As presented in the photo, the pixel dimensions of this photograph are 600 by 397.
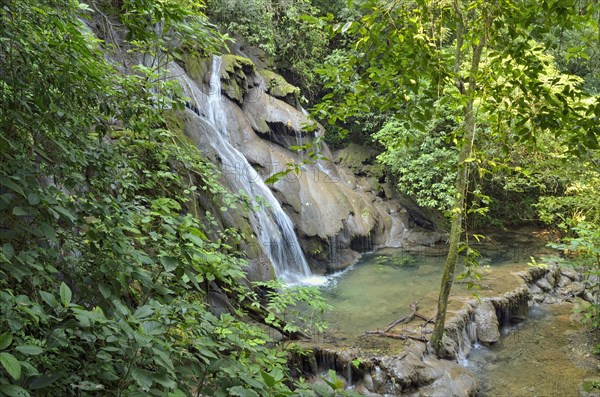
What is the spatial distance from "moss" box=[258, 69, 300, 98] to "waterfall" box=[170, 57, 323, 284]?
225 centimetres

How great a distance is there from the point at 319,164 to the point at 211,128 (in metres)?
4.80

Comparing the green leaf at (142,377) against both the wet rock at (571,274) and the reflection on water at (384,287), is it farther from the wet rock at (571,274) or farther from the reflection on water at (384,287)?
the wet rock at (571,274)

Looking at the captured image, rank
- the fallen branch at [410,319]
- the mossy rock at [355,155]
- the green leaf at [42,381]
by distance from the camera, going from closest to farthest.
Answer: the green leaf at [42,381], the fallen branch at [410,319], the mossy rock at [355,155]

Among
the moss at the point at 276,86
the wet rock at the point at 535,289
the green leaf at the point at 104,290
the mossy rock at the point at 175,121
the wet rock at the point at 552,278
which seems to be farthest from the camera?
the moss at the point at 276,86

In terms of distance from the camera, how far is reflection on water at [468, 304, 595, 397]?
18.3 feet

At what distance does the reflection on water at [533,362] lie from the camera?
220 inches

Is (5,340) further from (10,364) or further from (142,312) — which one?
(142,312)

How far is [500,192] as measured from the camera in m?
13.9

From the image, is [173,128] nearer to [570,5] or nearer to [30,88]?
[30,88]

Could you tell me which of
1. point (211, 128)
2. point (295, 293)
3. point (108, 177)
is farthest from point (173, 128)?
point (108, 177)

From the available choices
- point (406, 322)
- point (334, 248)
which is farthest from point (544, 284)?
point (334, 248)

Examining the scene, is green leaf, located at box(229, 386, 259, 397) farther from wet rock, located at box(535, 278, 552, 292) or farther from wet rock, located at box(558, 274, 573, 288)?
wet rock, located at box(558, 274, 573, 288)

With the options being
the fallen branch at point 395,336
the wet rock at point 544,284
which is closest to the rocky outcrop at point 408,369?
the fallen branch at point 395,336

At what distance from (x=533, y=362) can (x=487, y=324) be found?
38.6 inches
